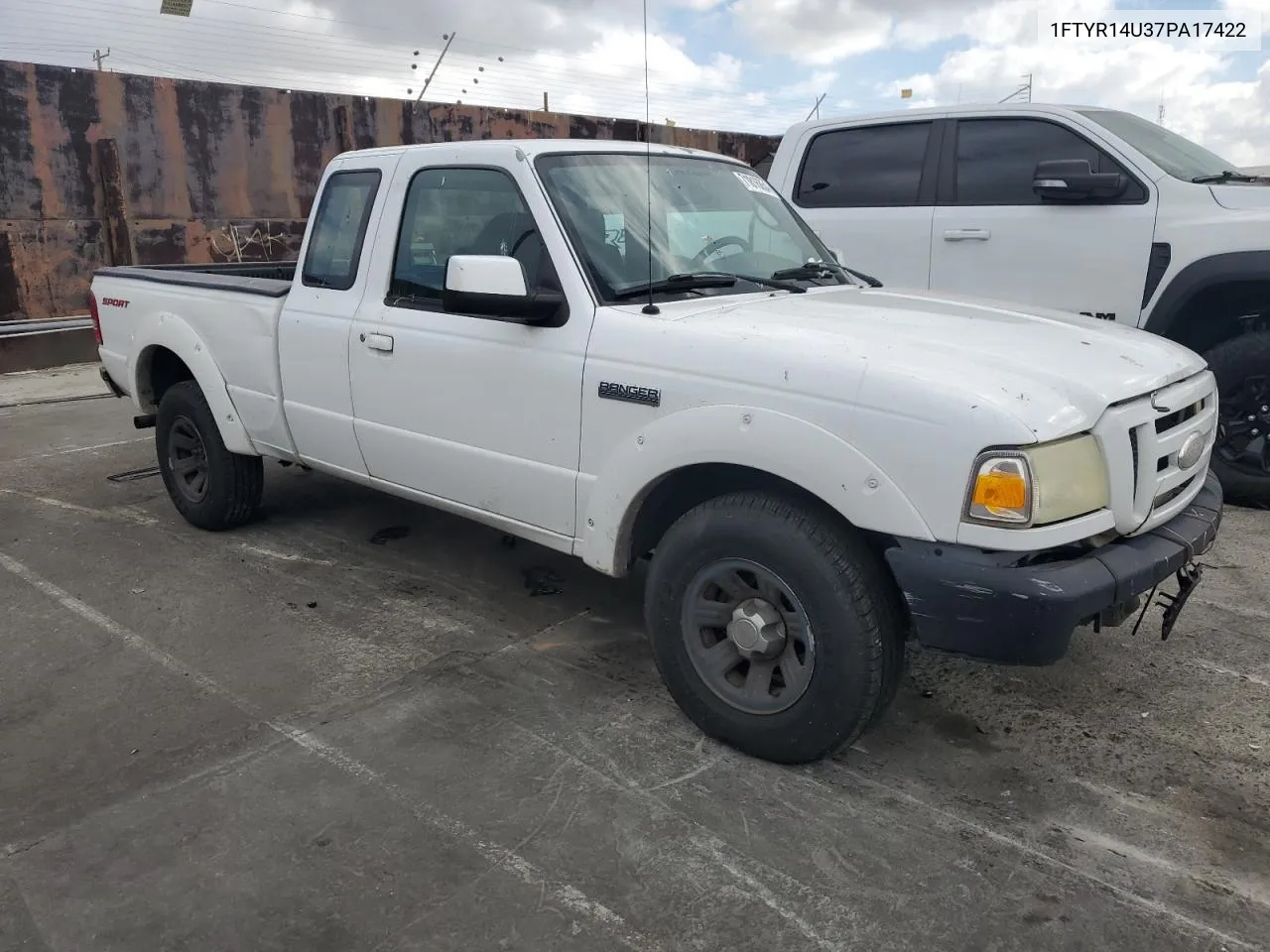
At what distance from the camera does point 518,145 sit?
3.69 meters

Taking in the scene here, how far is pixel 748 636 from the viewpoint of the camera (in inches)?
117

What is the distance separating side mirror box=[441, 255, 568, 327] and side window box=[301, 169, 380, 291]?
1.12 meters

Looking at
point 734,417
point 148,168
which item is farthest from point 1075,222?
point 148,168

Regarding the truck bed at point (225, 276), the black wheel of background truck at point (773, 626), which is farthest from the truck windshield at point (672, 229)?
the truck bed at point (225, 276)

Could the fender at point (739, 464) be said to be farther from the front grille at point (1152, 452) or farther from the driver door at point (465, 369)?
the front grille at point (1152, 452)

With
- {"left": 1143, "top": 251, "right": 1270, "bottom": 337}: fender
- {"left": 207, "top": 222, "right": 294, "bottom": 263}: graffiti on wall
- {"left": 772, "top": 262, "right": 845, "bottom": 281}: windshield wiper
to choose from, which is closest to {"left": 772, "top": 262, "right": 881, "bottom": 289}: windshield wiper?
{"left": 772, "top": 262, "right": 845, "bottom": 281}: windshield wiper

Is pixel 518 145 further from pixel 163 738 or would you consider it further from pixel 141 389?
pixel 141 389

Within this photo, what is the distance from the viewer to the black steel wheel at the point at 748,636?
115 inches

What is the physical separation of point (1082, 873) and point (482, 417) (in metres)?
2.39

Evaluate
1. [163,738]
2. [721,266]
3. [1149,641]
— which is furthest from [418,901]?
[1149,641]

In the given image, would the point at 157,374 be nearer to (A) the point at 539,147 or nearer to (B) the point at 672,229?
(A) the point at 539,147

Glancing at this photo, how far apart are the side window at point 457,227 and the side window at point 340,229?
0.28 metres

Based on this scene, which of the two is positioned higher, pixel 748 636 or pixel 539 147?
pixel 539 147

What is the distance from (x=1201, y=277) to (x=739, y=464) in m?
3.67
